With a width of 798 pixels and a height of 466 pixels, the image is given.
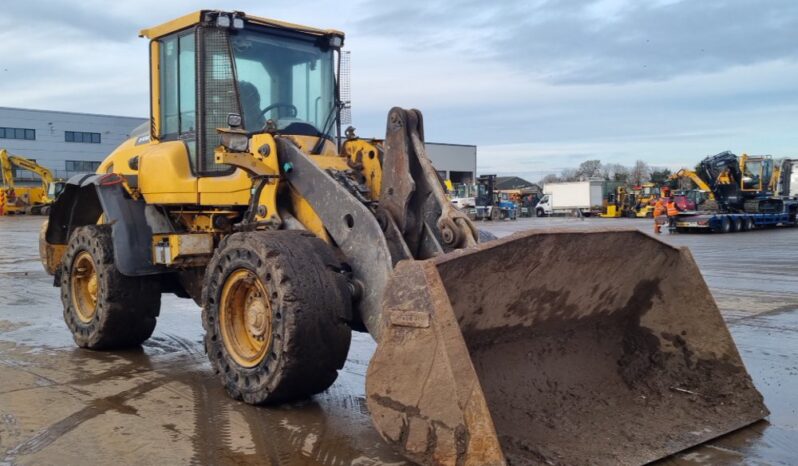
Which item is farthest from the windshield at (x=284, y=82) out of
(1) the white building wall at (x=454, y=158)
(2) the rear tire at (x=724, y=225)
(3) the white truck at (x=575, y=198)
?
(1) the white building wall at (x=454, y=158)

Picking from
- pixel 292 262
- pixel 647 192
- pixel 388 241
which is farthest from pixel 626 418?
pixel 647 192

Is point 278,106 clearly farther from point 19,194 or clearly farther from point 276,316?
point 19,194

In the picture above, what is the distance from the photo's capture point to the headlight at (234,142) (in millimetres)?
5438

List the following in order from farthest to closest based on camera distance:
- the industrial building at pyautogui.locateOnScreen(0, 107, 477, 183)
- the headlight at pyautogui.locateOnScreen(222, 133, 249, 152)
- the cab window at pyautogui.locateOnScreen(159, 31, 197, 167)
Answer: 1. the industrial building at pyautogui.locateOnScreen(0, 107, 477, 183)
2. the cab window at pyautogui.locateOnScreen(159, 31, 197, 167)
3. the headlight at pyautogui.locateOnScreen(222, 133, 249, 152)

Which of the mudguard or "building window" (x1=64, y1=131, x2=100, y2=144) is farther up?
"building window" (x1=64, y1=131, x2=100, y2=144)

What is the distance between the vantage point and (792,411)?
5105 millimetres

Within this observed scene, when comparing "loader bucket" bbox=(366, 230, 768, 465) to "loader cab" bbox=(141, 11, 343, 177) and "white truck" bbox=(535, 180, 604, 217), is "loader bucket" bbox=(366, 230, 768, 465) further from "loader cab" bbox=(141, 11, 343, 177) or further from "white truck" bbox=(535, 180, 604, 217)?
"white truck" bbox=(535, 180, 604, 217)

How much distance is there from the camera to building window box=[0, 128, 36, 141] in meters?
63.7

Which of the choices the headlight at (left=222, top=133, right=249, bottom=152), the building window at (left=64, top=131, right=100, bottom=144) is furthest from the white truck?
the headlight at (left=222, top=133, right=249, bottom=152)

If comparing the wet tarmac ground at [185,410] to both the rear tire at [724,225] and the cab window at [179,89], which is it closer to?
the cab window at [179,89]

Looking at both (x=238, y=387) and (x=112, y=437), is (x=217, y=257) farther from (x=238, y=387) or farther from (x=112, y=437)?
(x=112, y=437)

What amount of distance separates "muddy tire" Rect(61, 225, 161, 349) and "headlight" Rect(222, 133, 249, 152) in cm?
198

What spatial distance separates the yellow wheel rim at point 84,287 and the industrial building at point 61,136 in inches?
2322

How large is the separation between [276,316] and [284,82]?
2.45 metres
